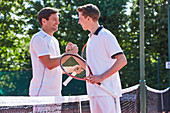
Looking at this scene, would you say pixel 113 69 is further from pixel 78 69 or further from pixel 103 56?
pixel 78 69

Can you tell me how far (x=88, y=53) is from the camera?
3.18 metres

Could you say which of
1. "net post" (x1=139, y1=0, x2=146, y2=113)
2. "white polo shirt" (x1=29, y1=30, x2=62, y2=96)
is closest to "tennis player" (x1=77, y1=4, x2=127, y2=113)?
"white polo shirt" (x1=29, y1=30, x2=62, y2=96)

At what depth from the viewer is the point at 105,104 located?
3.05 m

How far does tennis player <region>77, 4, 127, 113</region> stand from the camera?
3.02 metres

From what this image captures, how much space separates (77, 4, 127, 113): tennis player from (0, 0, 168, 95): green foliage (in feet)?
38.9

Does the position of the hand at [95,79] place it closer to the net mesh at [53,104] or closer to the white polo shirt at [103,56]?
the white polo shirt at [103,56]

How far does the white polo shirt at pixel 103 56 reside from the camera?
3.04 meters

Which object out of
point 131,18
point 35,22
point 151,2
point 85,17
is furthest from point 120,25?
point 85,17

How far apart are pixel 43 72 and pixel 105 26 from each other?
14107mm

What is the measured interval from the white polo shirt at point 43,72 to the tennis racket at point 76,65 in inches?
4.8

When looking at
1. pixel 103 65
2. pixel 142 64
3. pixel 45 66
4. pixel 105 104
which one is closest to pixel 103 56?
pixel 103 65

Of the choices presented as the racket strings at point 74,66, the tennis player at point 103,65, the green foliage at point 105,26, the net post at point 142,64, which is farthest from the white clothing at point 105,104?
the green foliage at point 105,26

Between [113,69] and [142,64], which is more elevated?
[113,69]

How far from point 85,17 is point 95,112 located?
2.88ft
